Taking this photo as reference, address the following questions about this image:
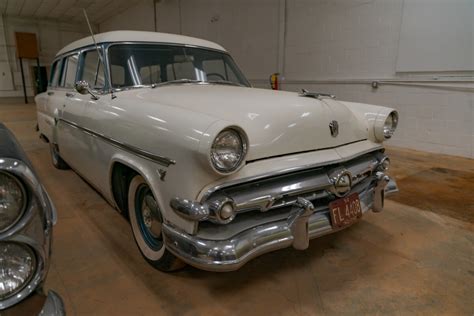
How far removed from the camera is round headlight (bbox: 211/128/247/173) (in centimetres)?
148

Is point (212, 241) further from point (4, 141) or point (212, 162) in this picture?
point (4, 141)

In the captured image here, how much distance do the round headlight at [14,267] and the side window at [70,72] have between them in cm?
271

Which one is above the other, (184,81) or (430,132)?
(184,81)

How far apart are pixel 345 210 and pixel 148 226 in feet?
3.98

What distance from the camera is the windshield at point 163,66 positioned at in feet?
8.18

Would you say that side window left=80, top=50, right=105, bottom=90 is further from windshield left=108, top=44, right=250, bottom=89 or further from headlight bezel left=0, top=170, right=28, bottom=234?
headlight bezel left=0, top=170, right=28, bottom=234

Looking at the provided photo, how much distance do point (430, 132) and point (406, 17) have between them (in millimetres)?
1916

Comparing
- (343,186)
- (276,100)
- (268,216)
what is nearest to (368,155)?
(343,186)

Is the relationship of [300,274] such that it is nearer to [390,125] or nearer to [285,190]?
[285,190]

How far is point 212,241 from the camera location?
152 cm

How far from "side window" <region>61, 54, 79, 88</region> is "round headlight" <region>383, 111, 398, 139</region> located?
2864mm

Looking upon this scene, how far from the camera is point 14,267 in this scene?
0.88 metres

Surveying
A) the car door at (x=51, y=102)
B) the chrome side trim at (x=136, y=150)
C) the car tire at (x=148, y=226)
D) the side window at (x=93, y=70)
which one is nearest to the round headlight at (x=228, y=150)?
the chrome side trim at (x=136, y=150)

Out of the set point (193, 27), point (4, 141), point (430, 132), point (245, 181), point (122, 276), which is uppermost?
point (193, 27)
